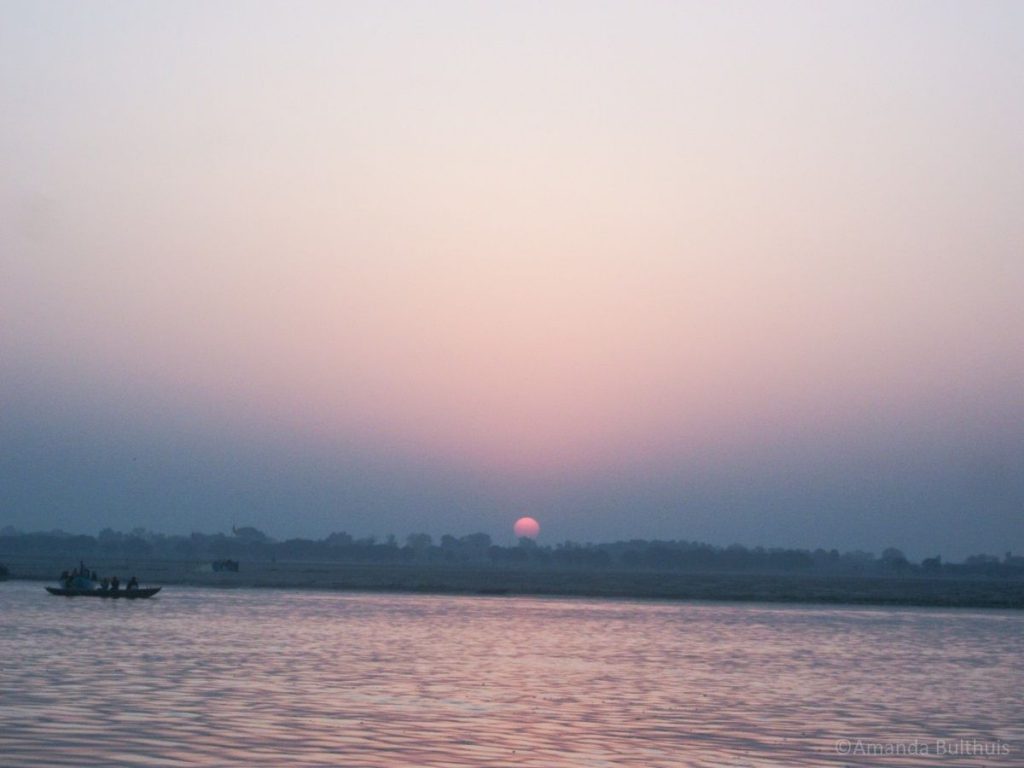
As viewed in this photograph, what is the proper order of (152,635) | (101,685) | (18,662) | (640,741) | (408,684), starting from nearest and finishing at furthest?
(640,741) → (101,685) → (408,684) → (18,662) → (152,635)

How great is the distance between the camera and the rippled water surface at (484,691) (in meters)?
23.6

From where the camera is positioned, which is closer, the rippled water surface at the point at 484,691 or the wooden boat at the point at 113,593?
the rippled water surface at the point at 484,691

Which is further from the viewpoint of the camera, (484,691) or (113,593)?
(113,593)

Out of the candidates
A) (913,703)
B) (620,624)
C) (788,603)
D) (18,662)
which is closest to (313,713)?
(18,662)

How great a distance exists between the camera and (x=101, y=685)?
3094 centimetres

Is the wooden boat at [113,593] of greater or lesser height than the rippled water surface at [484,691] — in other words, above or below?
above

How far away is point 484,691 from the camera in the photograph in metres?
32.4

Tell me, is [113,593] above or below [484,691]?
above

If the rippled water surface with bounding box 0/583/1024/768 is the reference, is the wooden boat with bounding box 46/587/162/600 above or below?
above

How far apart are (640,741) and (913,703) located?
10815 millimetres

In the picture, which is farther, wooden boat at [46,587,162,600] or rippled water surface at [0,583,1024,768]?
wooden boat at [46,587,162,600]

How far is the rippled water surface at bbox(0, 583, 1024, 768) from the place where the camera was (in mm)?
23594

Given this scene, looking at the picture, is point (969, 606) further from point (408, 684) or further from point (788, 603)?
point (408, 684)

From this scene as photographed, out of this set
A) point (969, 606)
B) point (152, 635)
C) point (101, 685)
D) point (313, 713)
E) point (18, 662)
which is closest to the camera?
point (313, 713)
